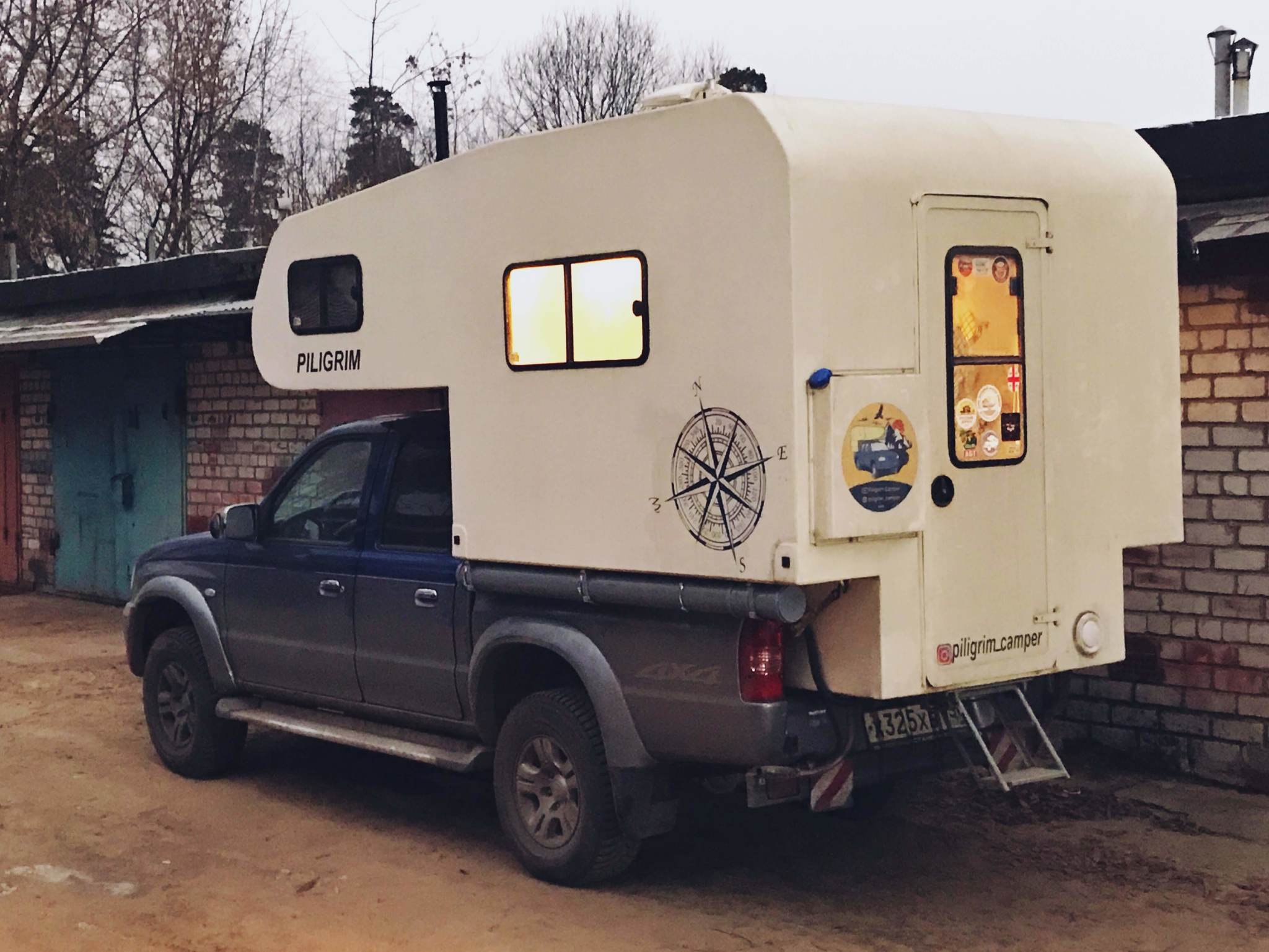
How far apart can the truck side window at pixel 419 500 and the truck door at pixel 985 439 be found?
2.36 meters

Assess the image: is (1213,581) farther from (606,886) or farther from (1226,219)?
(606,886)

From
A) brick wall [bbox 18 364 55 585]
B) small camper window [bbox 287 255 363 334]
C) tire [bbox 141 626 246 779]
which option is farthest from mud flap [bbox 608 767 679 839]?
brick wall [bbox 18 364 55 585]

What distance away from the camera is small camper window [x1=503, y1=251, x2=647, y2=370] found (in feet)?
19.6

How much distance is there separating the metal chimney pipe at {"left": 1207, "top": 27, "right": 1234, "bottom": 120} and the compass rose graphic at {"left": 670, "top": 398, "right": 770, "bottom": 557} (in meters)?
7.13

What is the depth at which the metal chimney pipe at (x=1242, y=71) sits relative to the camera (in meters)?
9.88

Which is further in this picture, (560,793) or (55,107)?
(55,107)

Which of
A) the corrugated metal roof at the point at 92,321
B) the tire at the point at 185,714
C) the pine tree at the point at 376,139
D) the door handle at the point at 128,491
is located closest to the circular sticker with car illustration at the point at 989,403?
the tire at the point at 185,714

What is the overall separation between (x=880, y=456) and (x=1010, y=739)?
4.47ft

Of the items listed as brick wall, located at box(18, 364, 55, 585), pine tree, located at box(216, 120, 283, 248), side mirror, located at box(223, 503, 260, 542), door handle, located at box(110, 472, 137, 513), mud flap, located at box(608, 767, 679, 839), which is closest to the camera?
mud flap, located at box(608, 767, 679, 839)

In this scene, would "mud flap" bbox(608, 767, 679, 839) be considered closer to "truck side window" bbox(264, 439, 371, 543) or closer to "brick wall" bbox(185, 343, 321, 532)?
"truck side window" bbox(264, 439, 371, 543)

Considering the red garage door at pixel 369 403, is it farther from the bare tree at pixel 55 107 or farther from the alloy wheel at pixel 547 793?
the bare tree at pixel 55 107

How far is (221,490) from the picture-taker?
13656 millimetres

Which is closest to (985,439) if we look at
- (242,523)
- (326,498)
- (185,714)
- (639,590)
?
(639,590)

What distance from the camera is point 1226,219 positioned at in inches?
297
